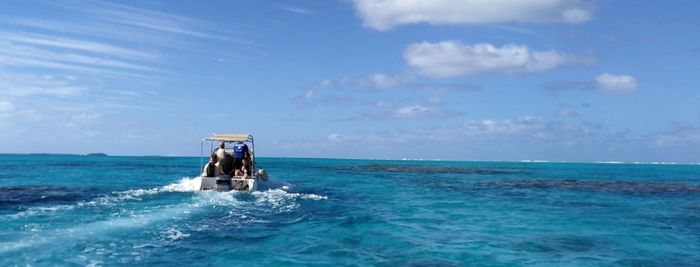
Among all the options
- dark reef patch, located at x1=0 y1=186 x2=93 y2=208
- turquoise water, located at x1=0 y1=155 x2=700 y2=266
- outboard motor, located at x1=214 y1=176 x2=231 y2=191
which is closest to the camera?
turquoise water, located at x1=0 y1=155 x2=700 y2=266

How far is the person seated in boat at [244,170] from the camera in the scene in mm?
30297

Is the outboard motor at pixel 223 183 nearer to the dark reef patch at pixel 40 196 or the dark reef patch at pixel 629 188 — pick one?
the dark reef patch at pixel 40 196

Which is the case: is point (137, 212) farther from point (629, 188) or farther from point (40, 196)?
point (629, 188)

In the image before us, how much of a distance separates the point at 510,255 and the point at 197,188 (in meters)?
21.5

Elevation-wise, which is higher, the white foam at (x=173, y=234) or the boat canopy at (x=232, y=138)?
the boat canopy at (x=232, y=138)

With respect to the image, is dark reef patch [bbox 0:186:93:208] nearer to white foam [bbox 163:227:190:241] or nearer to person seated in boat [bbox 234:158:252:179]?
person seated in boat [bbox 234:158:252:179]

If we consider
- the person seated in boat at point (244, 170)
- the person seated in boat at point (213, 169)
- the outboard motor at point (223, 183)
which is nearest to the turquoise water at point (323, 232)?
the outboard motor at point (223, 183)

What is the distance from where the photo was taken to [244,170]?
100 feet

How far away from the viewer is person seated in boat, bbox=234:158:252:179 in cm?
3030

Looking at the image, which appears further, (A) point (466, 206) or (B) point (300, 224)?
(A) point (466, 206)

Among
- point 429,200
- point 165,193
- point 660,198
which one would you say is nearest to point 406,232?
point 429,200

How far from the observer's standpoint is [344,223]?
1958 centimetres

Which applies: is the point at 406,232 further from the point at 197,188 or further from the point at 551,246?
the point at 197,188

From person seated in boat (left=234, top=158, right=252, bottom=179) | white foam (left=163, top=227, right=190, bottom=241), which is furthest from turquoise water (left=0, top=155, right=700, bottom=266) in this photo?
person seated in boat (left=234, top=158, right=252, bottom=179)
